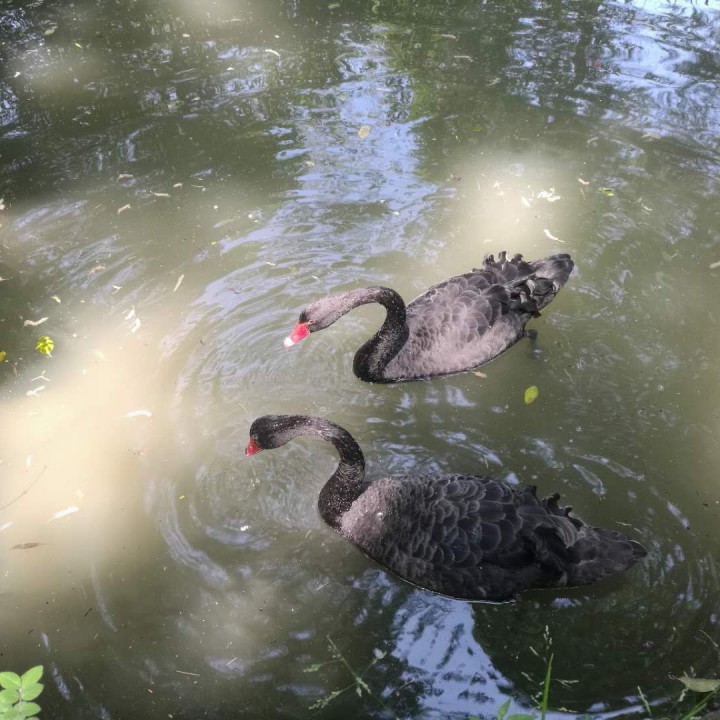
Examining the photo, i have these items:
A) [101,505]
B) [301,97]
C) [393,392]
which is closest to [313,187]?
[301,97]

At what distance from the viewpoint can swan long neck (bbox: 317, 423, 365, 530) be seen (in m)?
3.54

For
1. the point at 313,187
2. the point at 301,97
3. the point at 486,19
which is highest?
the point at 486,19

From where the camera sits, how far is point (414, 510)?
135 inches

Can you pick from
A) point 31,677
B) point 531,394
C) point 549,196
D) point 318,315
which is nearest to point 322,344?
point 318,315

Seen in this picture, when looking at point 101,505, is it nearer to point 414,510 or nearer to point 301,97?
point 414,510

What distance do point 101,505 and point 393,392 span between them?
6.73 ft

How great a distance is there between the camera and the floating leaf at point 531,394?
178 inches

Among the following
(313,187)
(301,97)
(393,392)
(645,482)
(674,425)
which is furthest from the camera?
(301,97)

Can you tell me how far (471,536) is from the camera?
3246 millimetres

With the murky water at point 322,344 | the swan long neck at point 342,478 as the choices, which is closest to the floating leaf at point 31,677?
the murky water at point 322,344

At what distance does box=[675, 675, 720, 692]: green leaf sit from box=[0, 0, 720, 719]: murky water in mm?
89

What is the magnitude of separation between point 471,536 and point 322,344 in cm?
223

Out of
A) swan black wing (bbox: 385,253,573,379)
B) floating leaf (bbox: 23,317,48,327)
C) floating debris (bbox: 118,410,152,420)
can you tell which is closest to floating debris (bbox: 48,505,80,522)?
floating debris (bbox: 118,410,152,420)

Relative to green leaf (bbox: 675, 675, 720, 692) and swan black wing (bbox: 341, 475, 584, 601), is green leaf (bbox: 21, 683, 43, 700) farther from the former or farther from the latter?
green leaf (bbox: 675, 675, 720, 692)
